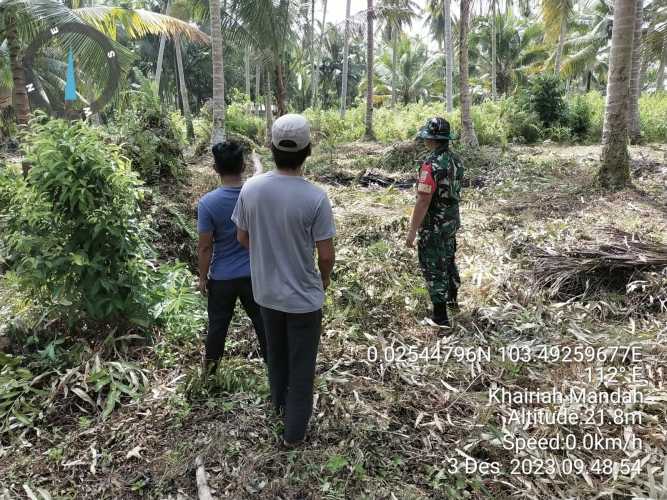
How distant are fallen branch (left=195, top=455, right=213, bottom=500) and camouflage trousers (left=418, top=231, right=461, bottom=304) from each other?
2.26m

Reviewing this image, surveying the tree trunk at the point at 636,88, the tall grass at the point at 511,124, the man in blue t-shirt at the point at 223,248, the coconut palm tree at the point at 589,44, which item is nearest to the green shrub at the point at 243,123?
the tall grass at the point at 511,124

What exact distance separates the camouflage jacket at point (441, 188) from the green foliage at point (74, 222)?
212 centimetres

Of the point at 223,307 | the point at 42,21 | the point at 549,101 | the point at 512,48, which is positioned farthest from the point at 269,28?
the point at 512,48

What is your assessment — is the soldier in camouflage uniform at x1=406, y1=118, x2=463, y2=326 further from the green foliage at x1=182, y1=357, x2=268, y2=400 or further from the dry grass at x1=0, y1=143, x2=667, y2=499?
the green foliage at x1=182, y1=357, x2=268, y2=400

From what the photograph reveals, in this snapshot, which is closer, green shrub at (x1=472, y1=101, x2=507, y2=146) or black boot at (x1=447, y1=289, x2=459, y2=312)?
black boot at (x1=447, y1=289, x2=459, y2=312)

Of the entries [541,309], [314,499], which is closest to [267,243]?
[314,499]

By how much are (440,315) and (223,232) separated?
2.04 metres

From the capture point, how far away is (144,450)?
269 centimetres

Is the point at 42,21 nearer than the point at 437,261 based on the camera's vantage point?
No

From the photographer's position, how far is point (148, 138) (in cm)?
746

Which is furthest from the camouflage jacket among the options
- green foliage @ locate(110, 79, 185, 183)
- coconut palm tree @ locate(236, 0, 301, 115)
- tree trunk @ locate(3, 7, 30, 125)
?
coconut palm tree @ locate(236, 0, 301, 115)

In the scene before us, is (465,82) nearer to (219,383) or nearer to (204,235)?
(204,235)

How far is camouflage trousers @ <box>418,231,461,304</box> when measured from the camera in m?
4.07

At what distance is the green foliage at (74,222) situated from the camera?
314cm
